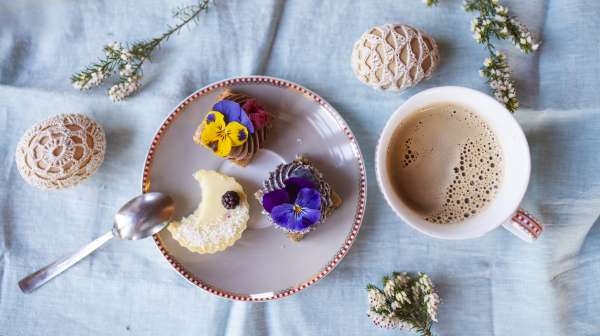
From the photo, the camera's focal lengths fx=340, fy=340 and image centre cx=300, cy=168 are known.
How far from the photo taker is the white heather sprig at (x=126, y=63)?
131 cm

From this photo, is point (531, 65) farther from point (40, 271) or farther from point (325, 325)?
point (40, 271)

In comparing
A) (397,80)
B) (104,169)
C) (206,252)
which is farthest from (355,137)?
(104,169)

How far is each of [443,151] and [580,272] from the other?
0.79m

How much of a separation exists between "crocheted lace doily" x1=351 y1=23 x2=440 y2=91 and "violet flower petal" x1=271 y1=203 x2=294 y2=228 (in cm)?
54

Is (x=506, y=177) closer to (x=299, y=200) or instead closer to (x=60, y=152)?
(x=299, y=200)

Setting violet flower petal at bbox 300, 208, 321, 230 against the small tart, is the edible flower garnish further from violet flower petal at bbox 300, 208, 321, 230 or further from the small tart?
violet flower petal at bbox 300, 208, 321, 230

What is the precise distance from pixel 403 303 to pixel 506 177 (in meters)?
0.58

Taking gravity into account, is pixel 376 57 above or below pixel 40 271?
above

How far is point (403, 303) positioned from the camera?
1278 mm

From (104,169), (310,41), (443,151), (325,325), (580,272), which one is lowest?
(325,325)

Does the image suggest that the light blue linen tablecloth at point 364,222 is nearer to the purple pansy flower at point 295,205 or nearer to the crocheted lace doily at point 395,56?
the crocheted lace doily at point 395,56

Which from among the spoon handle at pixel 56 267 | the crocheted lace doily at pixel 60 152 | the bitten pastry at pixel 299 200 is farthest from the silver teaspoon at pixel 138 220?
the bitten pastry at pixel 299 200

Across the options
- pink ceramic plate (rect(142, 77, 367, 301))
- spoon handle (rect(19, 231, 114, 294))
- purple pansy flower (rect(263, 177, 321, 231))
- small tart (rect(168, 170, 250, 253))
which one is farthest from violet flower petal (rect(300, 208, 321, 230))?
spoon handle (rect(19, 231, 114, 294))

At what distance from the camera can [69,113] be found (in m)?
1.33
